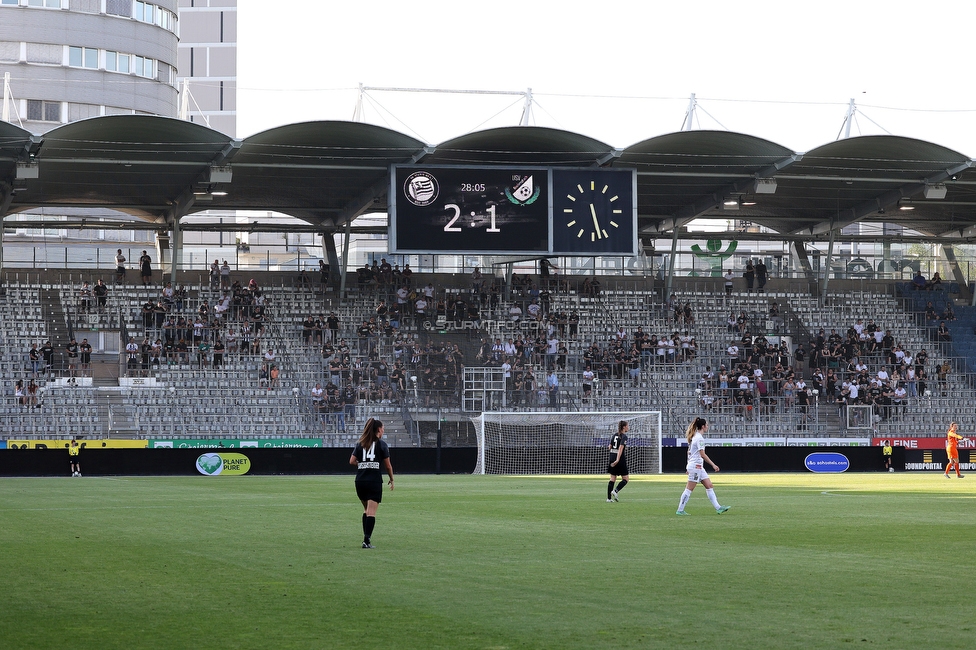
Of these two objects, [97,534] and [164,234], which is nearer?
[97,534]

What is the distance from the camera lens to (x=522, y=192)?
43.8 meters

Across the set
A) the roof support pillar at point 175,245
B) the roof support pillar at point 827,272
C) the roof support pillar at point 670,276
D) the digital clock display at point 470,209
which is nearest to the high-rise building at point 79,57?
the roof support pillar at point 175,245

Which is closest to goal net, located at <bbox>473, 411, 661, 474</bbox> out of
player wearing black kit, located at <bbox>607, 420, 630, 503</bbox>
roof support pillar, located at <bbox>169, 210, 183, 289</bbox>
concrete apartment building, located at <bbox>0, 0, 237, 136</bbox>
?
roof support pillar, located at <bbox>169, 210, 183, 289</bbox>

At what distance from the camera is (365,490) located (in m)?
14.1

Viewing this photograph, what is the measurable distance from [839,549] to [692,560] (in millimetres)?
2152

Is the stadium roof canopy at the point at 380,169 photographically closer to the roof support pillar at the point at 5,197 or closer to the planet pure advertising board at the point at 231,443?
the roof support pillar at the point at 5,197

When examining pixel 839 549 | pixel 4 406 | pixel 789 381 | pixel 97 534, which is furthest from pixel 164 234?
pixel 839 549

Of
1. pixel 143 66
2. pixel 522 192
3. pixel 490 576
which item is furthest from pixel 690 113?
pixel 143 66

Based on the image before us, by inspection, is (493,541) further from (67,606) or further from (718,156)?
(718,156)

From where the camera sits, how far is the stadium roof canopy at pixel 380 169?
137 ft

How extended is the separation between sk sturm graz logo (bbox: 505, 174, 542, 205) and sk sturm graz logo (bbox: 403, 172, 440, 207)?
8.72 feet

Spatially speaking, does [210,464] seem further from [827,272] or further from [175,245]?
[827,272]

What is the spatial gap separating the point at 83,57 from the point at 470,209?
185ft

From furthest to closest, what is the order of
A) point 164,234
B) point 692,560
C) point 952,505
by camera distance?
point 164,234
point 952,505
point 692,560
